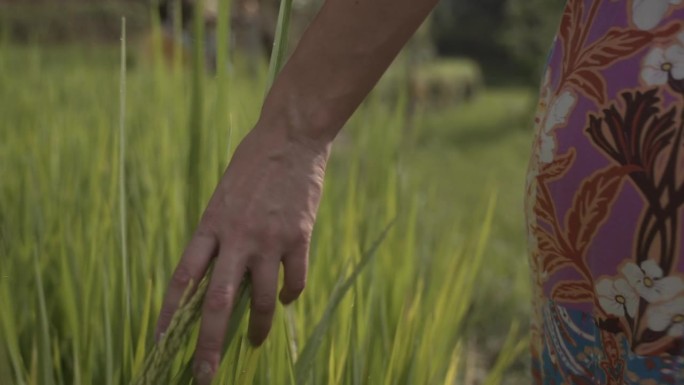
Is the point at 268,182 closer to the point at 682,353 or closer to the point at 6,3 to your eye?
the point at 682,353

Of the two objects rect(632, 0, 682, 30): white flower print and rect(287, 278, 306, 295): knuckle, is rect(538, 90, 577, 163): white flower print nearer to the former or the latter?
rect(632, 0, 682, 30): white flower print

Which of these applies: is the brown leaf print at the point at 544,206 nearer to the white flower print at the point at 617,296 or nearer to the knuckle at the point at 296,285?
the white flower print at the point at 617,296

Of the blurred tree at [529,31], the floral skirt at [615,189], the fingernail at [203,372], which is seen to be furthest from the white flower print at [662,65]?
the blurred tree at [529,31]

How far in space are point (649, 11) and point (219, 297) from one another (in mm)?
317

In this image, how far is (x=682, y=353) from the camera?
0.59 m

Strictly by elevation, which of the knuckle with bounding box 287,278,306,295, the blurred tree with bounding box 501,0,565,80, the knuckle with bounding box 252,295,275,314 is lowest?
the knuckle with bounding box 252,295,275,314

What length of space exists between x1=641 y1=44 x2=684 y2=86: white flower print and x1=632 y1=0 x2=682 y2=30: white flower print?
2cm

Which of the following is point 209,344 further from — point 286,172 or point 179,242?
point 179,242

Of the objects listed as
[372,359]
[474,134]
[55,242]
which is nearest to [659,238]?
[372,359]

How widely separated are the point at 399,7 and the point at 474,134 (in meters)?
7.10

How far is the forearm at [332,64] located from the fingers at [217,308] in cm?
9

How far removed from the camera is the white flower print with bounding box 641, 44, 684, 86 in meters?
0.57

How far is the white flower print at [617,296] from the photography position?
0.60 meters

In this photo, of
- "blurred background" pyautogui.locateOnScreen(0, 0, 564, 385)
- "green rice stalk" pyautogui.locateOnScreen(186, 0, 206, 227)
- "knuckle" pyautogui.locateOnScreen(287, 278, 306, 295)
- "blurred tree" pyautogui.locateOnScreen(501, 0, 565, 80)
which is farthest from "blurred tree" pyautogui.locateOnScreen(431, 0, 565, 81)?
"knuckle" pyautogui.locateOnScreen(287, 278, 306, 295)
